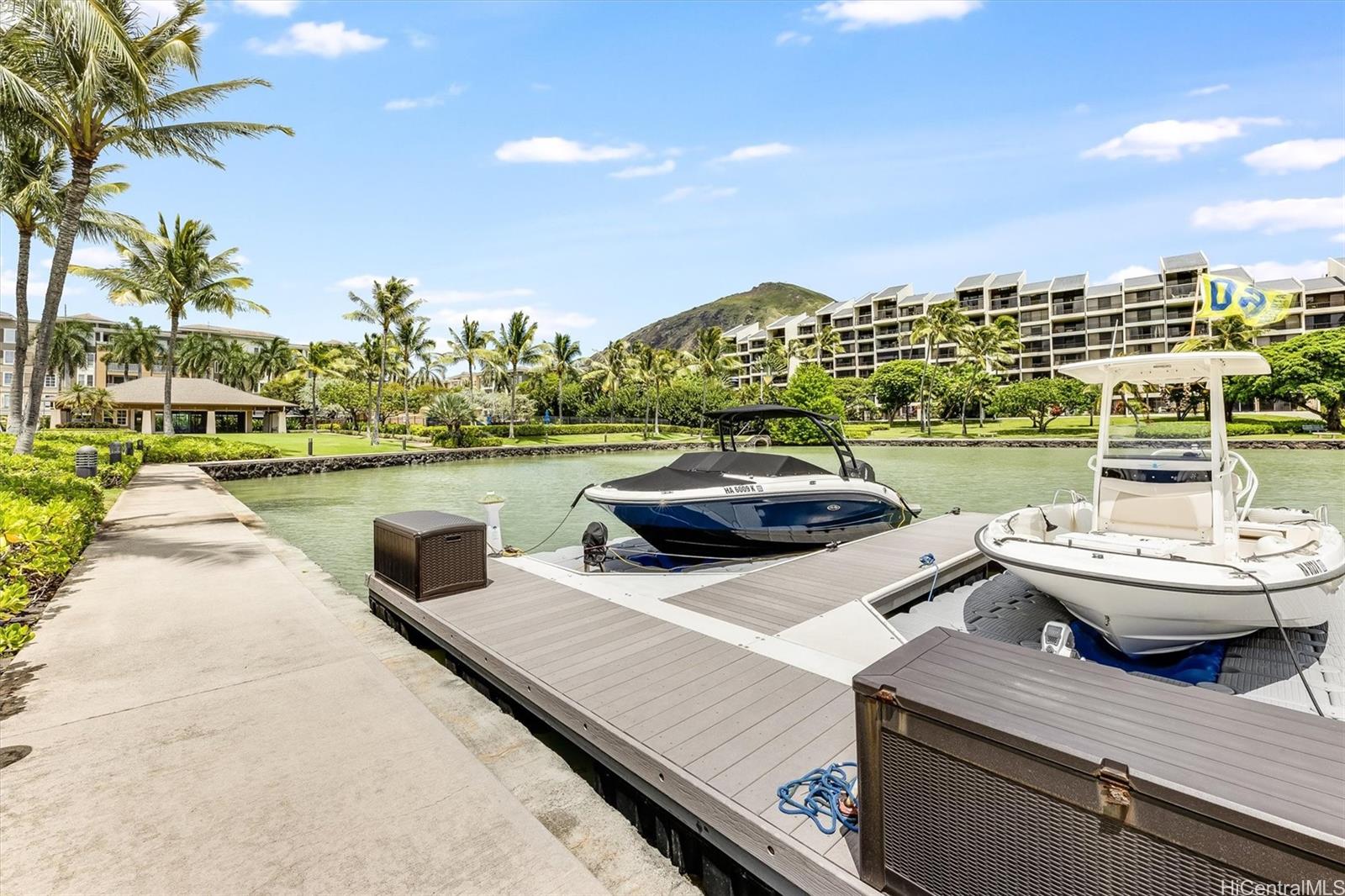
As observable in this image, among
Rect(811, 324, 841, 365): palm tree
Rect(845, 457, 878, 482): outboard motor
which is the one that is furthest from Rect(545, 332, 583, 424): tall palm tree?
Rect(845, 457, 878, 482): outboard motor

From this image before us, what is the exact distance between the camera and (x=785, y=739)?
3.23m

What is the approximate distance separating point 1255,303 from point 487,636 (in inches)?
376

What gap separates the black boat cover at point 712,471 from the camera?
8047 mm

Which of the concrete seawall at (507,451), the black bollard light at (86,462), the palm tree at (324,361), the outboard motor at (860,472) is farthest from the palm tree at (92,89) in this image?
the palm tree at (324,361)

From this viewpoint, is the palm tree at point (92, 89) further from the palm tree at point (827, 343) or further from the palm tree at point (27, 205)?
the palm tree at point (827, 343)

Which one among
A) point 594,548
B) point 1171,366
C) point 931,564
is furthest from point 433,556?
point 1171,366

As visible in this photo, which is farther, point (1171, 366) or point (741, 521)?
point (741, 521)

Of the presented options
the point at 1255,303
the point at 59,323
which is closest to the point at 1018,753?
the point at 1255,303

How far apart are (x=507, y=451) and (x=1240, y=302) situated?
36602 millimetres

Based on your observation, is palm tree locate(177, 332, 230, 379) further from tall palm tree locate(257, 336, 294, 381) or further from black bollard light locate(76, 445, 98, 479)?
black bollard light locate(76, 445, 98, 479)

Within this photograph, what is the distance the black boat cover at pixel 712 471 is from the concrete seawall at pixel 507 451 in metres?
7.39

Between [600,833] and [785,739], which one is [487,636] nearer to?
[600,833]

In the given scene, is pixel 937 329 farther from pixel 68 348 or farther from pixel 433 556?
pixel 68 348

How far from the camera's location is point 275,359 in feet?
231
